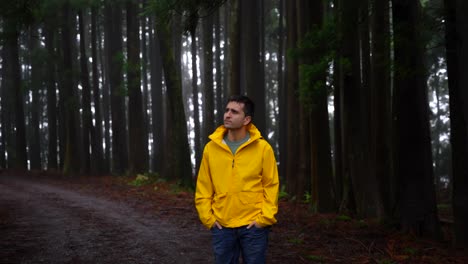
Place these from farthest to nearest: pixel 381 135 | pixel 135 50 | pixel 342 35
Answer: pixel 135 50 < pixel 381 135 < pixel 342 35

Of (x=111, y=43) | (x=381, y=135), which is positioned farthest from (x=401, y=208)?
(x=111, y=43)

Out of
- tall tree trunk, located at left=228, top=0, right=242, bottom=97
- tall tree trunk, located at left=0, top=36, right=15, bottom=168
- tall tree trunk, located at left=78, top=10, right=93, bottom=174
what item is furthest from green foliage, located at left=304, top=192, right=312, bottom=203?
tall tree trunk, located at left=0, top=36, right=15, bottom=168

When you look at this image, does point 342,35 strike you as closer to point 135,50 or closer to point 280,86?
point 135,50

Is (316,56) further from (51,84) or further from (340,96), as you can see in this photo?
(51,84)

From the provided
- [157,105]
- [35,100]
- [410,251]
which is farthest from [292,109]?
[35,100]

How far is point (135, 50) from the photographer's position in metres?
22.6

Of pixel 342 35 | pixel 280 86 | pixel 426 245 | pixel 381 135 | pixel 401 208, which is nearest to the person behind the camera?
pixel 426 245

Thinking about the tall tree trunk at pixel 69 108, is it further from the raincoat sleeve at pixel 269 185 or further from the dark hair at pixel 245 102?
the raincoat sleeve at pixel 269 185

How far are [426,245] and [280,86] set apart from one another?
18.2 m

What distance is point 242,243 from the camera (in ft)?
13.4

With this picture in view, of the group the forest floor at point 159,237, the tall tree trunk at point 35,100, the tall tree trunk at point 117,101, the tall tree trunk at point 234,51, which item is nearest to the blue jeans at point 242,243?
the forest floor at point 159,237

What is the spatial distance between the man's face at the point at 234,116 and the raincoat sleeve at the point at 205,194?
31cm

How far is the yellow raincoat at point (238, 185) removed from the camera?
402 cm

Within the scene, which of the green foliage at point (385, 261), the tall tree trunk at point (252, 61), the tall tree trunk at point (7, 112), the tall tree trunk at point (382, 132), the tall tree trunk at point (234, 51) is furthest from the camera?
the tall tree trunk at point (7, 112)
